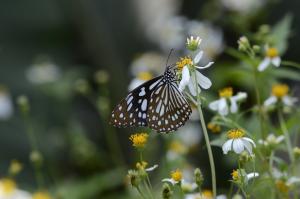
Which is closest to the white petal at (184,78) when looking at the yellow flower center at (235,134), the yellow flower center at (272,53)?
the yellow flower center at (235,134)

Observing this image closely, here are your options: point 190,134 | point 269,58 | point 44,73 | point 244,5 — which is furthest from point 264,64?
point 44,73

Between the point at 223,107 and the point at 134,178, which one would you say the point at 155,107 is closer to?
the point at 223,107

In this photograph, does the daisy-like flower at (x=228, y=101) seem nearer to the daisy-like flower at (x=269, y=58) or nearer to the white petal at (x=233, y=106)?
the white petal at (x=233, y=106)

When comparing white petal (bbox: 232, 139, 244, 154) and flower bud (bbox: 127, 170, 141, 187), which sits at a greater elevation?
flower bud (bbox: 127, 170, 141, 187)

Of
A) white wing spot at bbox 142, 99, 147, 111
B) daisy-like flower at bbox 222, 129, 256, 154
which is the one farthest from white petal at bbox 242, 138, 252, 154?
white wing spot at bbox 142, 99, 147, 111

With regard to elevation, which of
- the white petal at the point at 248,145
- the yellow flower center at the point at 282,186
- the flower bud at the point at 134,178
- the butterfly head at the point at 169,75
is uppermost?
the butterfly head at the point at 169,75

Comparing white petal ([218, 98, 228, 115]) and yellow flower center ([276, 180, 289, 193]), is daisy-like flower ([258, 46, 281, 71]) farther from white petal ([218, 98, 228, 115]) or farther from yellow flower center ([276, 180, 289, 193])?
yellow flower center ([276, 180, 289, 193])
